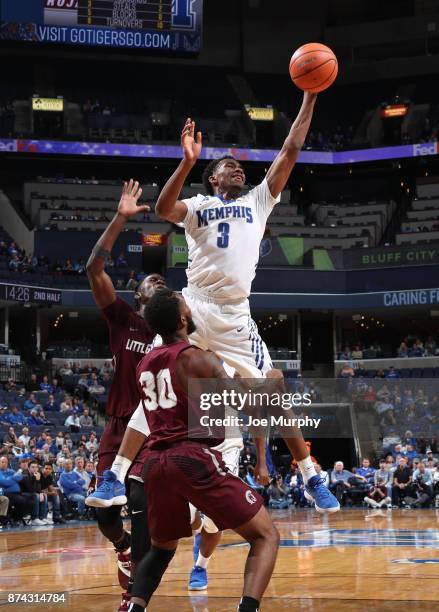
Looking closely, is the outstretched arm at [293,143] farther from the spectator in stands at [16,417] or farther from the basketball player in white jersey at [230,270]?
the spectator in stands at [16,417]

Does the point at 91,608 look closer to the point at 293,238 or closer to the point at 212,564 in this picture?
the point at 212,564

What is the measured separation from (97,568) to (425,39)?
124ft

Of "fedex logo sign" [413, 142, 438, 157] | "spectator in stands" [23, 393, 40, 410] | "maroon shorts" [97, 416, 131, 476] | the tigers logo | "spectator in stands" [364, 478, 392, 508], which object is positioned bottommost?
"spectator in stands" [364, 478, 392, 508]

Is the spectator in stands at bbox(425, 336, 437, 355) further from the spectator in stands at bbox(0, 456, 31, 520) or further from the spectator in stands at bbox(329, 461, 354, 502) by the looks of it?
the spectator in stands at bbox(0, 456, 31, 520)

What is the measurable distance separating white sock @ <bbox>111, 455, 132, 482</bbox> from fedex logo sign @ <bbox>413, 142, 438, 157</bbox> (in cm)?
3436

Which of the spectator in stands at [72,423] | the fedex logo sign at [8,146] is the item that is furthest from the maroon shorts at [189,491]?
the fedex logo sign at [8,146]

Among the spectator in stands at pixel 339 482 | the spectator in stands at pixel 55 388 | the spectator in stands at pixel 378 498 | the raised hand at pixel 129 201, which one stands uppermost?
the raised hand at pixel 129 201

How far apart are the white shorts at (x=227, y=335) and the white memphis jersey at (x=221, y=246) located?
85mm

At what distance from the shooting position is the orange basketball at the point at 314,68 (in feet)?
21.4

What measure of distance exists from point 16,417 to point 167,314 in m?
18.1

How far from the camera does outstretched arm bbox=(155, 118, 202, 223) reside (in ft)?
19.7

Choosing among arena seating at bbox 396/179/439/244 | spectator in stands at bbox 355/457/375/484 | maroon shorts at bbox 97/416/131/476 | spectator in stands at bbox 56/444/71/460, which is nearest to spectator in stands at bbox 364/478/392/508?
spectator in stands at bbox 355/457/375/484

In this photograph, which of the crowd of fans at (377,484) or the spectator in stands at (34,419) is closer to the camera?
the crowd of fans at (377,484)

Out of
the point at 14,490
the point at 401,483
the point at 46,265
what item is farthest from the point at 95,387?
the point at 14,490
